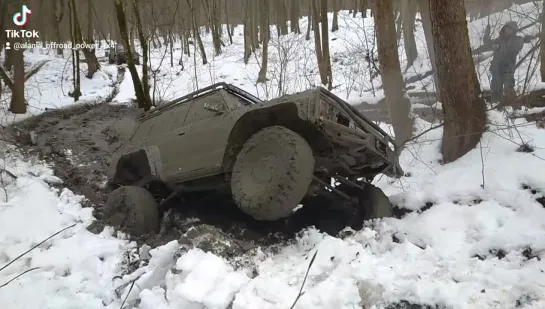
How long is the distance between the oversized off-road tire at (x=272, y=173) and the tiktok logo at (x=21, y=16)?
10.9m

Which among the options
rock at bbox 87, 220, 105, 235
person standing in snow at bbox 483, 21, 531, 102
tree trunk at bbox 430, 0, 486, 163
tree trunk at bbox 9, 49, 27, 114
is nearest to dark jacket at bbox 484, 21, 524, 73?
person standing in snow at bbox 483, 21, 531, 102

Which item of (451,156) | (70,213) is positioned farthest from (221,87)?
(451,156)

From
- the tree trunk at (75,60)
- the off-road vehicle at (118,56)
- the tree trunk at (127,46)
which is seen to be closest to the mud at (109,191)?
the tree trunk at (127,46)

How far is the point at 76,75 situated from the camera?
13.8 m

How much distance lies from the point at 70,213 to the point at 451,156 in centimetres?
489

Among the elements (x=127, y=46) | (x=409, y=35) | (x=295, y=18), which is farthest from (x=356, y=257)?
(x=295, y=18)

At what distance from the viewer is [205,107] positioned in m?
5.41

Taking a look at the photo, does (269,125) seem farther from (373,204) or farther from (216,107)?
(373,204)

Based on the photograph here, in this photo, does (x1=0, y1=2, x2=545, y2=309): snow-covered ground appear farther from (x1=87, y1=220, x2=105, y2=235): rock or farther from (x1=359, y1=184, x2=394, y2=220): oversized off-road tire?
(x1=359, y1=184, x2=394, y2=220): oversized off-road tire

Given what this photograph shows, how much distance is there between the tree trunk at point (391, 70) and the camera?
7.42m

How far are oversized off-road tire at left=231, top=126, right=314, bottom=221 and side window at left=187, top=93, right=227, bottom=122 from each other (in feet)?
2.59

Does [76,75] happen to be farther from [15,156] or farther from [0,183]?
[0,183]

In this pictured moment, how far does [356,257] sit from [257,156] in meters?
1.45

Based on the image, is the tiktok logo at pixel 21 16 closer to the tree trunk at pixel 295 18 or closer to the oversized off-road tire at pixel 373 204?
the oversized off-road tire at pixel 373 204
